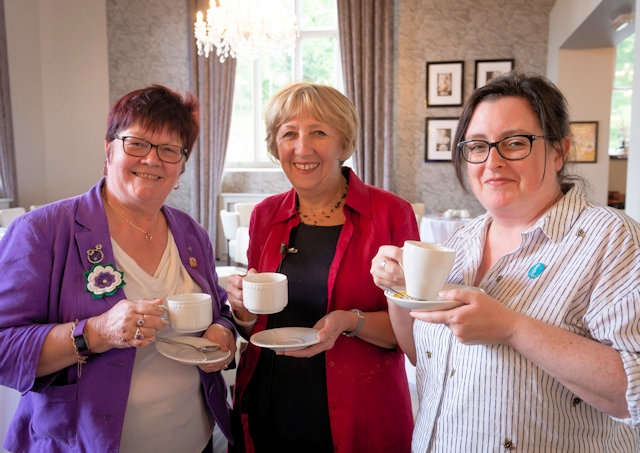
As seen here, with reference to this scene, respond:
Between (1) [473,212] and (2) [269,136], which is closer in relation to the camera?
(2) [269,136]

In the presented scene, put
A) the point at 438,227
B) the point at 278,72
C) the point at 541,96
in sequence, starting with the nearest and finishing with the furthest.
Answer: the point at 541,96, the point at 438,227, the point at 278,72

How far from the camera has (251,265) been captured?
5.26ft

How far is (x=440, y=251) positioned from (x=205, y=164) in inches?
258

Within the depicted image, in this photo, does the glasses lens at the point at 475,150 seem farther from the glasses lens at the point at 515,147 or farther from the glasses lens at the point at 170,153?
the glasses lens at the point at 170,153

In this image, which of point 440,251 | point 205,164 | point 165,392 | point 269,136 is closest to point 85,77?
point 205,164

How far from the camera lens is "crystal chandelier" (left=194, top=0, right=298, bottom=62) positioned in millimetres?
5039

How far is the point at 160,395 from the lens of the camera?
128 cm

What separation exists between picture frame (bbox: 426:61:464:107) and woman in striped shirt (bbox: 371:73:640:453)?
18.6 ft

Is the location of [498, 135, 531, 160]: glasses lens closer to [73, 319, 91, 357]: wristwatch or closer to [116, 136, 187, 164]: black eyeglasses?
[116, 136, 187, 164]: black eyeglasses

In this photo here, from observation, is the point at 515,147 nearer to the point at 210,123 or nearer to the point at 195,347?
the point at 195,347

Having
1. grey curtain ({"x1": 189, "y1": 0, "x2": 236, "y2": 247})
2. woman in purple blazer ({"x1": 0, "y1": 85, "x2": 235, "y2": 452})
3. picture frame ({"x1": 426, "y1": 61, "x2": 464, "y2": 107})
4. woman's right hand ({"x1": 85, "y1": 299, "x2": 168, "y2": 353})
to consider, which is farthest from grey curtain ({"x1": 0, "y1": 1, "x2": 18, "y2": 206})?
woman's right hand ({"x1": 85, "y1": 299, "x2": 168, "y2": 353})

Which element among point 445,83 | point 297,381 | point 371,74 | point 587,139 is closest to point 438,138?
point 445,83

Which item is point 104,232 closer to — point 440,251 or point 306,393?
point 306,393

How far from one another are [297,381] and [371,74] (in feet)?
19.0
